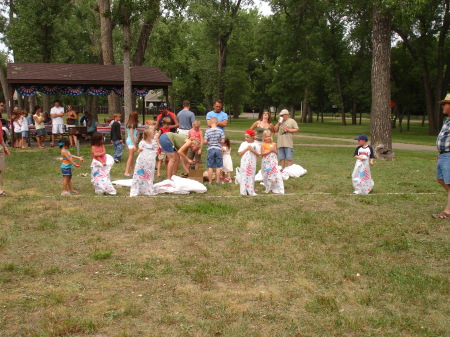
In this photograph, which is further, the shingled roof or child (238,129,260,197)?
the shingled roof

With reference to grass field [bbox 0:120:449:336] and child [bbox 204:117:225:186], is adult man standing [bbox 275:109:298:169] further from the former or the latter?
grass field [bbox 0:120:449:336]

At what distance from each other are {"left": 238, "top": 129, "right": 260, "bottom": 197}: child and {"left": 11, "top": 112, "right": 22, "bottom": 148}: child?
12234mm

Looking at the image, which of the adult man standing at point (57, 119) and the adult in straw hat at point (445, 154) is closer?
the adult in straw hat at point (445, 154)

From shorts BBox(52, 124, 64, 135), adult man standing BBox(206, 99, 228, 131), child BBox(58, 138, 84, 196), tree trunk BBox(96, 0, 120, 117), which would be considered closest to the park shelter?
tree trunk BBox(96, 0, 120, 117)

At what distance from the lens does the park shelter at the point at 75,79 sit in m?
20.7

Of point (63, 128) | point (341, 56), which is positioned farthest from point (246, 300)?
point (341, 56)

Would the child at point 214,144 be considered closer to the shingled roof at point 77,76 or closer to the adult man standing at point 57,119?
the adult man standing at point 57,119

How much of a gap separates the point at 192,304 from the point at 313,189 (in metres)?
6.43

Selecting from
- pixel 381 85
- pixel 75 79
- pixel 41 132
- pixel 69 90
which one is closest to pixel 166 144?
pixel 381 85

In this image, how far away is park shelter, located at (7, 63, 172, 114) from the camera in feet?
68.0

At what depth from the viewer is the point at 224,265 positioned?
5621 mm

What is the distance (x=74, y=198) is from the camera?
30.0ft

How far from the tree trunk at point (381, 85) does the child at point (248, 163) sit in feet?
27.0

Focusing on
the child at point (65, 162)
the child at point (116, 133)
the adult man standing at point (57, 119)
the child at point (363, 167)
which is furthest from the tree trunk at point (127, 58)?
the child at point (363, 167)
